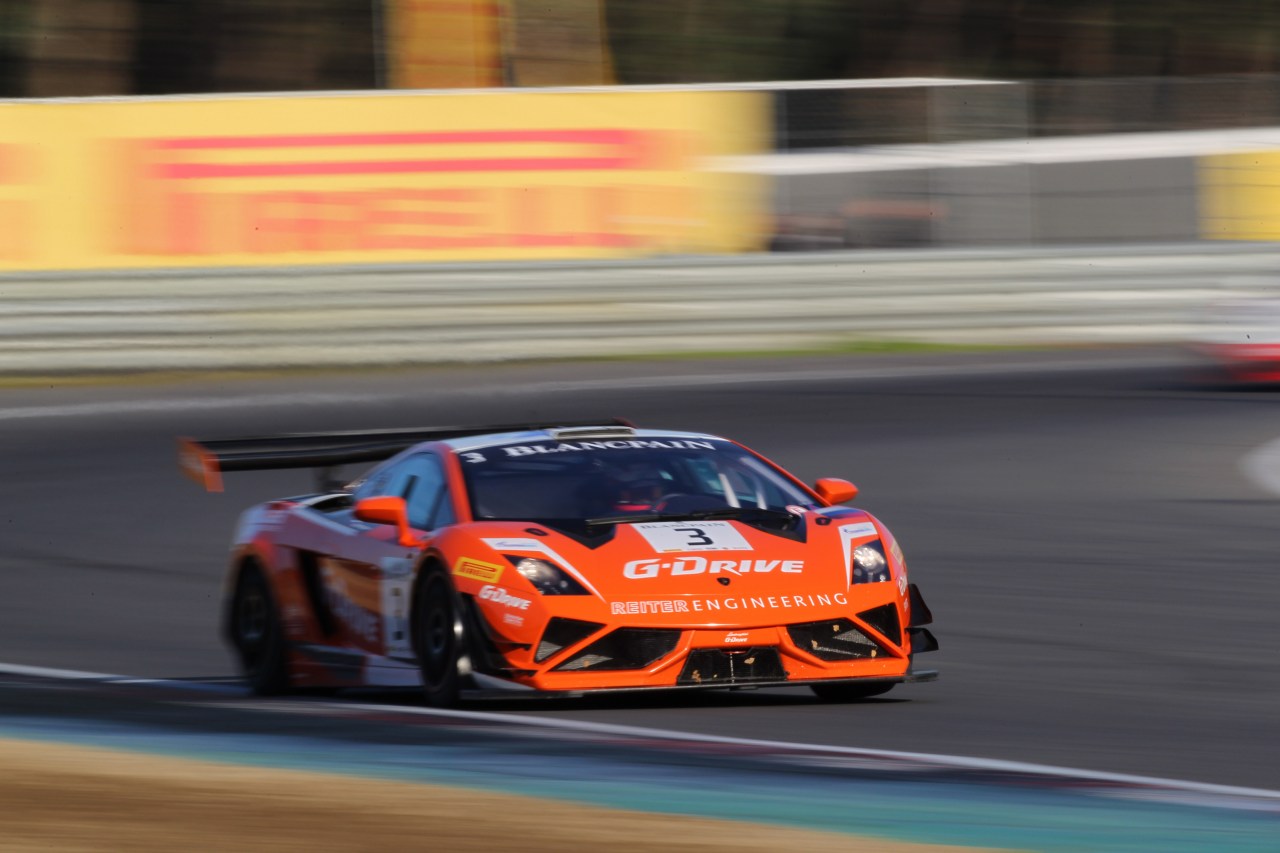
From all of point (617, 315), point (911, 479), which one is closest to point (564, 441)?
point (911, 479)

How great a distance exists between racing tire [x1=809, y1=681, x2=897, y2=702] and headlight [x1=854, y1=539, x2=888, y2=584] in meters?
0.34

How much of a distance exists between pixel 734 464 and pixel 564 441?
2.04 feet

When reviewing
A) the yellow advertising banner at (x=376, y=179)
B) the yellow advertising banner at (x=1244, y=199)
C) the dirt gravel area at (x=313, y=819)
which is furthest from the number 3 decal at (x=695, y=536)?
the yellow advertising banner at (x=1244, y=199)

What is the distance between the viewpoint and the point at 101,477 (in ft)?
46.5

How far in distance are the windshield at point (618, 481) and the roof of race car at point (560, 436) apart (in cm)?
5

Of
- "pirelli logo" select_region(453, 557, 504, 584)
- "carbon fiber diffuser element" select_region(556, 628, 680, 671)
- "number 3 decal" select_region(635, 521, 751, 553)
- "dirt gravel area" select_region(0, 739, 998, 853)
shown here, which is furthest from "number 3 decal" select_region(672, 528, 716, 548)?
"dirt gravel area" select_region(0, 739, 998, 853)

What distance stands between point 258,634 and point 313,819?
420 cm

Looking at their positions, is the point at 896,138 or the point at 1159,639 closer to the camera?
the point at 1159,639

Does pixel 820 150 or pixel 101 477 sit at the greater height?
pixel 820 150

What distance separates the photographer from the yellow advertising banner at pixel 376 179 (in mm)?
19781

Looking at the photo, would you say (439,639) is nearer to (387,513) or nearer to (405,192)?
(387,513)

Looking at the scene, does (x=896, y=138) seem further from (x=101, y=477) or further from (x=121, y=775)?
(x=121, y=775)

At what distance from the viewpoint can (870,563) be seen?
7.83 m

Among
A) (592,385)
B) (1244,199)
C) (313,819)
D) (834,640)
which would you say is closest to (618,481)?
(834,640)
